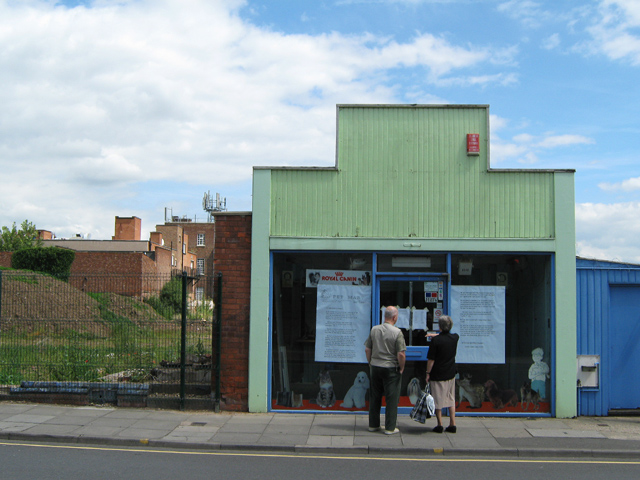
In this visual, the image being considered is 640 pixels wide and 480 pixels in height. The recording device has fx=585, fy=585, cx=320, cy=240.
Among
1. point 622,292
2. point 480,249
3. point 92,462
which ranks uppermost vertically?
point 480,249

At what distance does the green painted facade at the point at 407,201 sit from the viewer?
9.76m

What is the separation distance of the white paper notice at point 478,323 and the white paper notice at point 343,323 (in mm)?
1505

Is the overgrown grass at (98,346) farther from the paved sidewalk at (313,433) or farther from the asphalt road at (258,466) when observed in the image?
the asphalt road at (258,466)

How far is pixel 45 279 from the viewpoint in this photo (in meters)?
10.6

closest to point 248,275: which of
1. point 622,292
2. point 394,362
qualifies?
point 394,362

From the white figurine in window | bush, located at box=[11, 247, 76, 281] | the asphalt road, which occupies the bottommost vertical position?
the asphalt road

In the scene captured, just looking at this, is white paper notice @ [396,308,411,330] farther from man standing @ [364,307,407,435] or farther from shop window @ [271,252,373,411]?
man standing @ [364,307,407,435]

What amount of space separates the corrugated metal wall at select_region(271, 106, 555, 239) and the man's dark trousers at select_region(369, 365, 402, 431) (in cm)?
245

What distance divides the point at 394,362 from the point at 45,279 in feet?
21.5

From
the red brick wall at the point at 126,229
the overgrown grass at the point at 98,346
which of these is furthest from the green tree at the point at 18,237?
the overgrown grass at the point at 98,346

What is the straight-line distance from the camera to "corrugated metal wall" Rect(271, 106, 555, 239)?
9828 millimetres

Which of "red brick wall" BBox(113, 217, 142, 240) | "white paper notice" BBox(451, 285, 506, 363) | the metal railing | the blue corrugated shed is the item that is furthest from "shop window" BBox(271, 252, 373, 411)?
"red brick wall" BBox(113, 217, 142, 240)

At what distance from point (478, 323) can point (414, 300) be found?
115cm

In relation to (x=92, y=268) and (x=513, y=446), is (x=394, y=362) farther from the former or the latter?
(x=92, y=268)
